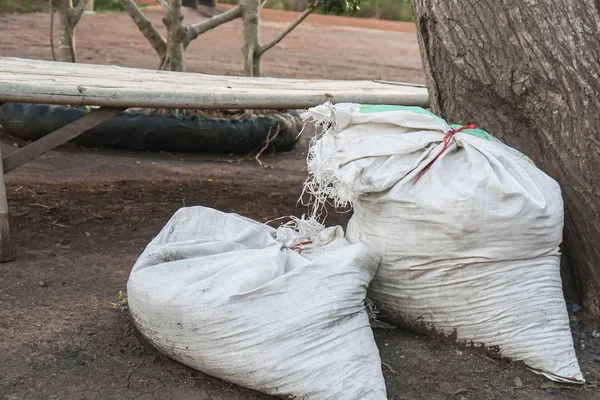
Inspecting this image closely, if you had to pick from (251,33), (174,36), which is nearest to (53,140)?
(174,36)

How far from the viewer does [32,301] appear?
2.63 metres

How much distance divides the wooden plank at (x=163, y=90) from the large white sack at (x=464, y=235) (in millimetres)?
952

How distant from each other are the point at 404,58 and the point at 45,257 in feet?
34.0

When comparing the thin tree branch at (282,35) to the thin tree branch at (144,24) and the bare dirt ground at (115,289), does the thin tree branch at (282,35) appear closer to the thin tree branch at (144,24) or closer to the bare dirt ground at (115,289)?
the thin tree branch at (144,24)

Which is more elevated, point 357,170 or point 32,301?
point 357,170

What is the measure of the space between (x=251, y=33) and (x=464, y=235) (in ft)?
13.1

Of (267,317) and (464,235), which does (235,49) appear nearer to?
(464,235)

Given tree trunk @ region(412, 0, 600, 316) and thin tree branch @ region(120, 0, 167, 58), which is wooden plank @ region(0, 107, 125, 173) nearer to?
tree trunk @ region(412, 0, 600, 316)

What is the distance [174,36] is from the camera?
18.1 feet

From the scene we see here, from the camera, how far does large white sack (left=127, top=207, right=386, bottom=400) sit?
204cm

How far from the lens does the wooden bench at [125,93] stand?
9.62 ft

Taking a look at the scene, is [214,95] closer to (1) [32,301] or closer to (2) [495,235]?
(1) [32,301]

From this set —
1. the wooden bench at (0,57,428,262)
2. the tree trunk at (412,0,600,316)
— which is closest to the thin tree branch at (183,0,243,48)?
the wooden bench at (0,57,428,262)

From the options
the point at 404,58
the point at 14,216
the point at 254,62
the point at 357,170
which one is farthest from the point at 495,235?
the point at 404,58
